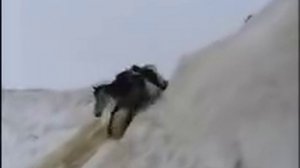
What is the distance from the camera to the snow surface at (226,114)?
0.62m

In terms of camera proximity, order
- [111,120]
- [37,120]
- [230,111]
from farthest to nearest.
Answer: [37,120]
[111,120]
[230,111]

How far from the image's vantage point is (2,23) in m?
1.34

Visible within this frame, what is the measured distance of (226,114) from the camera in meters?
0.69

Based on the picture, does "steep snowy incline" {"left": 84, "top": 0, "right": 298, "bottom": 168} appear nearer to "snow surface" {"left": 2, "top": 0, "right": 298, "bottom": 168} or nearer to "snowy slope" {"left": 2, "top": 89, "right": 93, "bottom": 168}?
"snow surface" {"left": 2, "top": 0, "right": 298, "bottom": 168}

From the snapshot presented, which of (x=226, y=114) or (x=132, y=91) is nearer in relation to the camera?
(x=226, y=114)

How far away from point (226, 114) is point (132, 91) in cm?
20

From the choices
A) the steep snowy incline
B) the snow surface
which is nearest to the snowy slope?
the snow surface

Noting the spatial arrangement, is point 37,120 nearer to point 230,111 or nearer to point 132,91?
point 132,91

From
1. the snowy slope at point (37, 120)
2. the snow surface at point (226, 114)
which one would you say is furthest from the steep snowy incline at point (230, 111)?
the snowy slope at point (37, 120)

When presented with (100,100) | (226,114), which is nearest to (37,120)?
(100,100)

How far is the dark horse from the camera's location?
2.76 feet

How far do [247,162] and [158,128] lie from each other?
15 cm

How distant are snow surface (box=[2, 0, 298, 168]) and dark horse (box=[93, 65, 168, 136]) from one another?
0.09 feet

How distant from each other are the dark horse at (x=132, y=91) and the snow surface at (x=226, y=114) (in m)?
0.03
